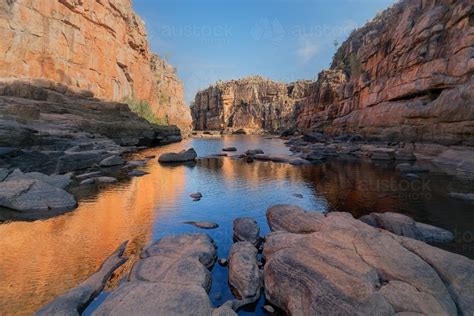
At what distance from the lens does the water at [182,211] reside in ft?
20.3

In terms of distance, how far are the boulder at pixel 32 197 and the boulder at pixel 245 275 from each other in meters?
7.95

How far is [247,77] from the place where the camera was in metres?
146

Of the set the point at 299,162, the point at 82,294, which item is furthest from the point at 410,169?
the point at 82,294

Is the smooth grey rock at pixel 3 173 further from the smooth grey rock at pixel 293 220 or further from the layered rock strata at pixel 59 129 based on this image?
the smooth grey rock at pixel 293 220

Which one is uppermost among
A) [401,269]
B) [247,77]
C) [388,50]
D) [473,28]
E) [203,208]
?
[247,77]

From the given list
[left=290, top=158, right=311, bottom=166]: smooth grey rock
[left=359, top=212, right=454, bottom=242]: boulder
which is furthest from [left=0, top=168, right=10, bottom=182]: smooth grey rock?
[left=290, top=158, right=311, bottom=166]: smooth grey rock

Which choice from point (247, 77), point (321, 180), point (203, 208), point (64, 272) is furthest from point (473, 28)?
point (247, 77)

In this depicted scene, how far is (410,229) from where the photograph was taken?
327 inches

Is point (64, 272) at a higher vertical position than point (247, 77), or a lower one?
lower

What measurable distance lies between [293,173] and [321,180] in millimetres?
2858

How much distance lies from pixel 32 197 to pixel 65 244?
411 cm

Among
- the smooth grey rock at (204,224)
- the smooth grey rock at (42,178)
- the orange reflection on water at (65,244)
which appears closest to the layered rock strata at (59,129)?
the smooth grey rock at (42,178)

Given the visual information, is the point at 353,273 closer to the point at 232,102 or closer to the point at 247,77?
the point at 232,102

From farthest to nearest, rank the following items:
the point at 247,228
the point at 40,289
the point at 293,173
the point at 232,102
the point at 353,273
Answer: the point at 232,102 < the point at 293,173 < the point at 247,228 < the point at 40,289 < the point at 353,273
